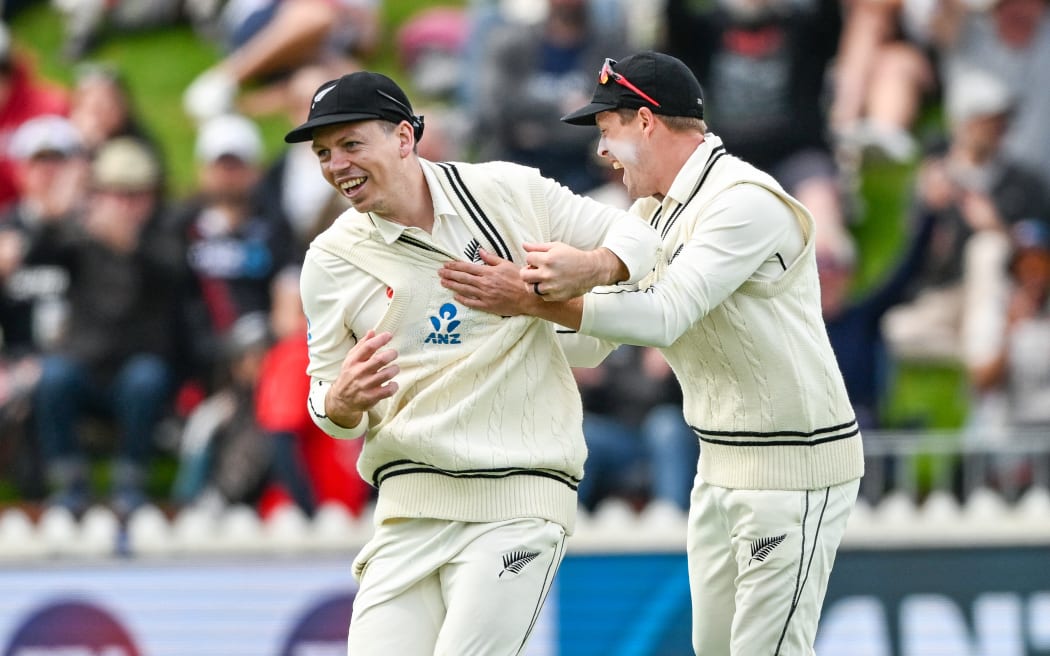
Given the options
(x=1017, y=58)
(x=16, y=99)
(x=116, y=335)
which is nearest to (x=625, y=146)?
(x=116, y=335)

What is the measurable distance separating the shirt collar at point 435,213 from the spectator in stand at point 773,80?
508 centimetres

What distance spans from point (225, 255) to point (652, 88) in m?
5.43

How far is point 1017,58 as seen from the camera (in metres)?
9.54

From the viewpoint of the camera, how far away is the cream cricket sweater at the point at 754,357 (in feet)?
14.1

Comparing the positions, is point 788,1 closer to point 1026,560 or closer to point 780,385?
point 1026,560

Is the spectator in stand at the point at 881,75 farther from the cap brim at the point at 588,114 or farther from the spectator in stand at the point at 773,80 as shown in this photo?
the cap brim at the point at 588,114

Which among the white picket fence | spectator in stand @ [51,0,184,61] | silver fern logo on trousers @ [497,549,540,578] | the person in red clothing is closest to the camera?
silver fern logo on trousers @ [497,549,540,578]

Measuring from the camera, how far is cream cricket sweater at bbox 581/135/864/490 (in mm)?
4301

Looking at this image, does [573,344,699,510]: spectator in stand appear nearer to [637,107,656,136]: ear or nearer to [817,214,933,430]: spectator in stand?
[817,214,933,430]: spectator in stand

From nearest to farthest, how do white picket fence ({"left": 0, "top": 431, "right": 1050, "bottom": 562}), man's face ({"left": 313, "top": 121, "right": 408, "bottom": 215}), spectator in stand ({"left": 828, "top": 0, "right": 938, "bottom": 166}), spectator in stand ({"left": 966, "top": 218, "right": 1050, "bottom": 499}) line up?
man's face ({"left": 313, "top": 121, "right": 408, "bottom": 215}) < white picket fence ({"left": 0, "top": 431, "right": 1050, "bottom": 562}) < spectator in stand ({"left": 966, "top": 218, "right": 1050, "bottom": 499}) < spectator in stand ({"left": 828, "top": 0, "right": 938, "bottom": 166})

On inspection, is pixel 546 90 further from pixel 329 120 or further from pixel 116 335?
pixel 329 120

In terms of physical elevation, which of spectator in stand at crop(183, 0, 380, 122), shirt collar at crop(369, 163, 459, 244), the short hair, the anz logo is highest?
spectator in stand at crop(183, 0, 380, 122)

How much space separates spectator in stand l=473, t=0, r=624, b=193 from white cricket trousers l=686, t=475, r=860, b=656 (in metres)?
4.95

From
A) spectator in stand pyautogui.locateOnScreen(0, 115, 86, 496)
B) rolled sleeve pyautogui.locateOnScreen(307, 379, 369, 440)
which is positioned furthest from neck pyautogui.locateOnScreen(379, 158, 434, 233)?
spectator in stand pyautogui.locateOnScreen(0, 115, 86, 496)
